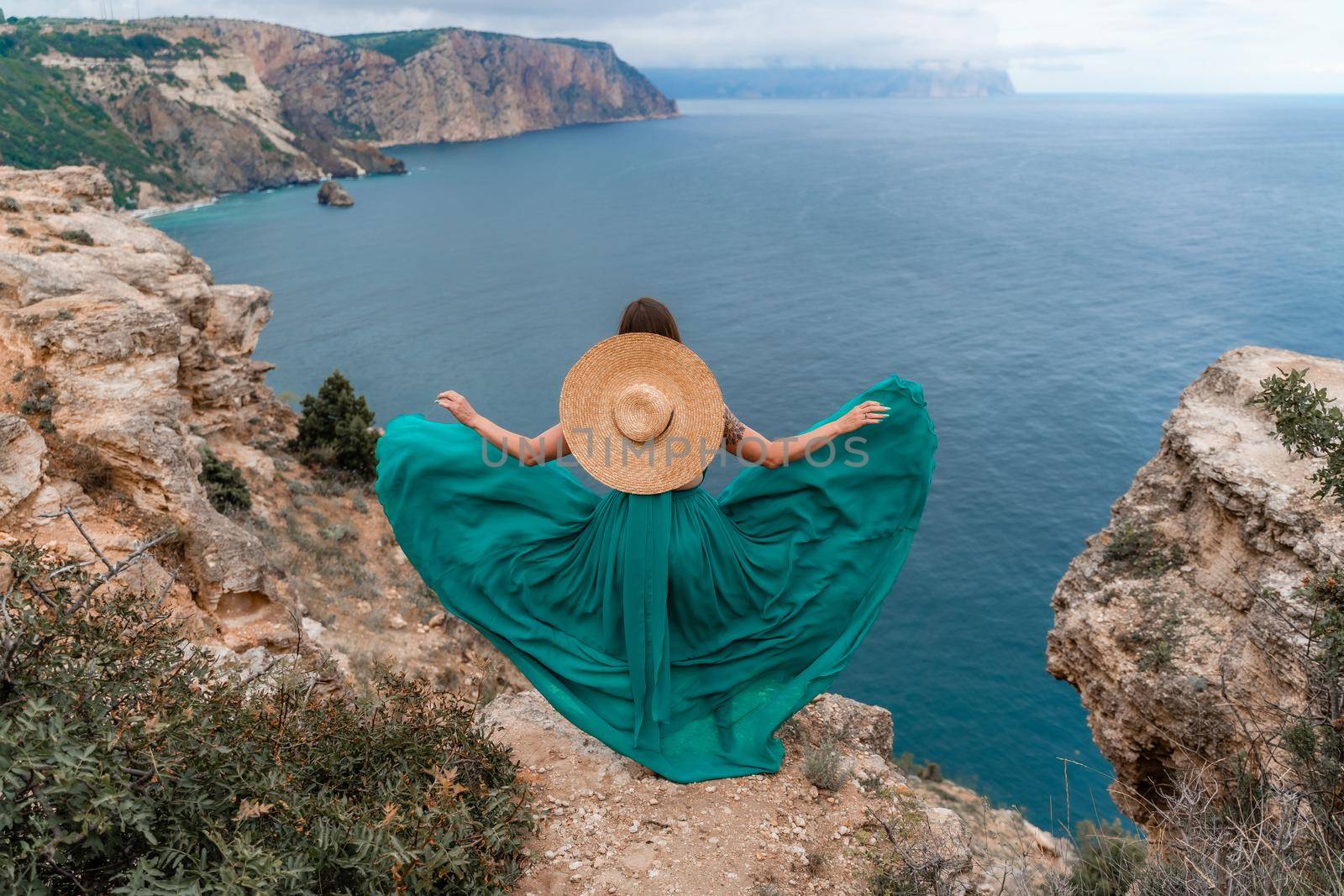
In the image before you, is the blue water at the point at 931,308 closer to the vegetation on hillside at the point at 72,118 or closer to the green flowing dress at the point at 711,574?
the green flowing dress at the point at 711,574

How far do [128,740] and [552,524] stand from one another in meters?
2.99

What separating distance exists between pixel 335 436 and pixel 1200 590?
19.9m

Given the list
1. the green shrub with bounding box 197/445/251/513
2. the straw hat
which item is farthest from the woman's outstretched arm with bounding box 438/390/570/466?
the green shrub with bounding box 197/445/251/513

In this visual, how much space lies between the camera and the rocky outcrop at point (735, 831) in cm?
525

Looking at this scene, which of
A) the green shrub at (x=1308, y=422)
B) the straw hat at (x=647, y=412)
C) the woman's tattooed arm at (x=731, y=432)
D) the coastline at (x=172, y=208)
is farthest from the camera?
the coastline at (x=172, y=208)

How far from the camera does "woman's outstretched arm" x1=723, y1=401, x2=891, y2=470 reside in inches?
228

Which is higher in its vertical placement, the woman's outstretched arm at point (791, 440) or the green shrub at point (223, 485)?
the woman's outstretched arm at point (791, 440)

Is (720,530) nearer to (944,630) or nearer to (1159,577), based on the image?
(1159,577)

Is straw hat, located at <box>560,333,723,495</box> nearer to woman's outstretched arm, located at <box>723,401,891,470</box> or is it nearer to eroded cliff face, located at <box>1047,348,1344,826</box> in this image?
woman's outstretched arm, located at <box>723,401,891,470</box>

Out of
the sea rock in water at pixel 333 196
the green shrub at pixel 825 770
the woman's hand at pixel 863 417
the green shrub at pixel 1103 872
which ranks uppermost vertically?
the woman's hand at pixel 863 417

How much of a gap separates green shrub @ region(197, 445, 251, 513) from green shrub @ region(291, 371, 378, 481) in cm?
552

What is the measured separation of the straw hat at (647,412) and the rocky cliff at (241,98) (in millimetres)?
88215

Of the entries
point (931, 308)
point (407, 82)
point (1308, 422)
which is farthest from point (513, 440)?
point (407, 82)

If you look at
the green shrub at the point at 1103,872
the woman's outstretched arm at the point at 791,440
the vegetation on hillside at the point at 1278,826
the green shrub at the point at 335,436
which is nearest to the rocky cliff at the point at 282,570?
the green shrub at the point at 1103,872
